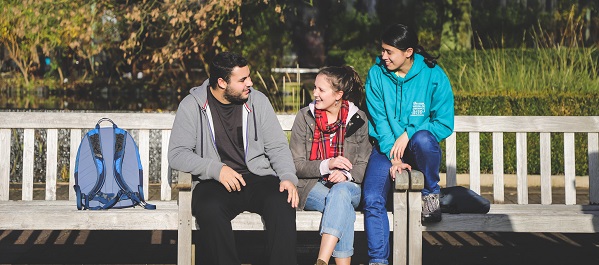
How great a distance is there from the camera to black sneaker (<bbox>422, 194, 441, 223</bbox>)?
5062 millimetres

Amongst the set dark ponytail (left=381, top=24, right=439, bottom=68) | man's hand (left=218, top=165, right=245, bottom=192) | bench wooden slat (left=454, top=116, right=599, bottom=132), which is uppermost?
dark ponytail (left=381, top=24, right=439, bottom=68)

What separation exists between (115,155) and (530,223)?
7.60 feet

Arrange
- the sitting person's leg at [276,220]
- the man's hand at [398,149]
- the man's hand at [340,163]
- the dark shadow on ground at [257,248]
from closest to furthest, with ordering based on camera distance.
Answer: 1. the sitting person's leg at [276,220]
2. the man's hand at [340,163]
3. the man's hand at [398,149]
4. the dark shadow on ground at [257,248]

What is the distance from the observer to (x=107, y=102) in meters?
18.9

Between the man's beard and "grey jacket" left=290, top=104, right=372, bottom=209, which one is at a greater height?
the man's beard

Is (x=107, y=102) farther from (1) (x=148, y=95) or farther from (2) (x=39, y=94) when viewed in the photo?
(2) (x=39, y=94)

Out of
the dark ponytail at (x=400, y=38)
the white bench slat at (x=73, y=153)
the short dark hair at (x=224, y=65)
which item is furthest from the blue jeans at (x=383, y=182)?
the white bench slat at (x=73, y=153)

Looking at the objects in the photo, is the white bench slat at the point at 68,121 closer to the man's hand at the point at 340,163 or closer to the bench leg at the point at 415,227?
the man's hand at the point at 340,163

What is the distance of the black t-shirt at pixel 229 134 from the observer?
5.24 meters

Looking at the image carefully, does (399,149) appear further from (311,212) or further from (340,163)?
(311,212)

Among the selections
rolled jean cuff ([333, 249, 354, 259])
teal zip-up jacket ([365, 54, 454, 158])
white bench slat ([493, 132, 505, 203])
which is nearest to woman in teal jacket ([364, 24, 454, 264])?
teal zip-up jacket ([365, 54, 454, 158])

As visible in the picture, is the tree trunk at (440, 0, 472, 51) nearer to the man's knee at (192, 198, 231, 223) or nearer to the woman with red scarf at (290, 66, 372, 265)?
the woman with red scarf at (290, 66, 372, 265)

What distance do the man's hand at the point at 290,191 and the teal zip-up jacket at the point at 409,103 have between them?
0.60m

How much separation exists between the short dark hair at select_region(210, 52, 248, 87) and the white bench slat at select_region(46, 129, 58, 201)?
1.19 metres
